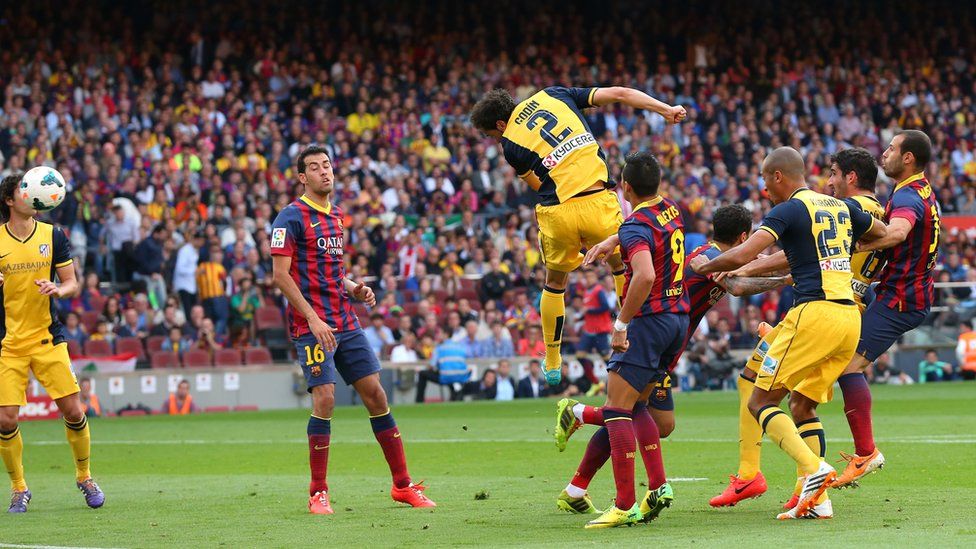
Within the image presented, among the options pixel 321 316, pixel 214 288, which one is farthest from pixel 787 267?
pixel 214 288

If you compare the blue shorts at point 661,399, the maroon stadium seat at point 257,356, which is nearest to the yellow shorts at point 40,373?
the blue shorts at point 661,399

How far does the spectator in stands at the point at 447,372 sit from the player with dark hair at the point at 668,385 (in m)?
14.8

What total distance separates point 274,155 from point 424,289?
424 cm

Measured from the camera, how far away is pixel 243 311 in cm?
2481

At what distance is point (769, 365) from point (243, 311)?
1708 cm

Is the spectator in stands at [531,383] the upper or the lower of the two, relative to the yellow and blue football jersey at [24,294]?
lower

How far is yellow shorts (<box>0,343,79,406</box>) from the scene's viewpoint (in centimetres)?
1062

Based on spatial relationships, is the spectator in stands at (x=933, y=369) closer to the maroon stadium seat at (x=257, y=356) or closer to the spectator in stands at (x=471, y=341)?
the spectator in stands at (x=471, y=341)

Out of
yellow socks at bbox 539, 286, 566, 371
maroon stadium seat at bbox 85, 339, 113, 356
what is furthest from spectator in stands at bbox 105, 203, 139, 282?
yellow socks at bbox 539, 286, 566, 371

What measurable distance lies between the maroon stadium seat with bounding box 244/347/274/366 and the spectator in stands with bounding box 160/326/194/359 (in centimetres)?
95

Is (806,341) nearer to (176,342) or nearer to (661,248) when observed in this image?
(661,248)

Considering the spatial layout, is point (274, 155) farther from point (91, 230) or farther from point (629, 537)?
point (629, 537)

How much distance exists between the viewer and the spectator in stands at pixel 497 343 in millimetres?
25125

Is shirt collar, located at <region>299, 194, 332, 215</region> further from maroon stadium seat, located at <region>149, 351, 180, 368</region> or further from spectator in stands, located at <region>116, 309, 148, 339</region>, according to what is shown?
spectator in stands, located at <region>116, 309, 148, 339</region>
